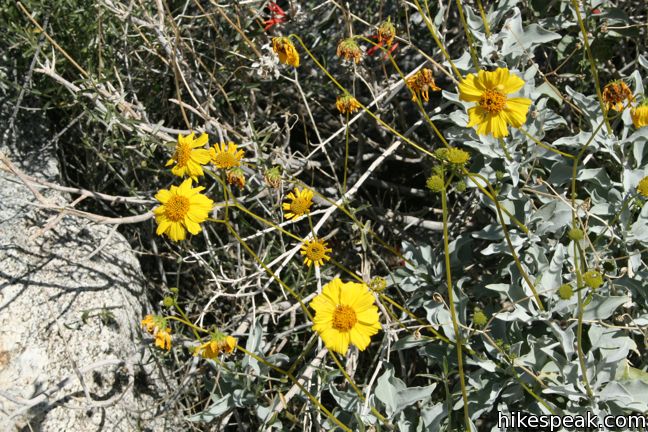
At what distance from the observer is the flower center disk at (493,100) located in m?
1.67

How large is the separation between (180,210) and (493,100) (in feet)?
2.73


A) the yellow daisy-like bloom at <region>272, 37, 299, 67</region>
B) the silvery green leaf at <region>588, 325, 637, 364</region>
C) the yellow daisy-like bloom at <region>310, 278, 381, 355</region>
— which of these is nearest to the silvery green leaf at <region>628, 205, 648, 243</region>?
the silvery green leaf at <region>588, 325, 637, 364</region>

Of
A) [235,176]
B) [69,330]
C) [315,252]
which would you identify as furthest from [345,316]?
[69,330]

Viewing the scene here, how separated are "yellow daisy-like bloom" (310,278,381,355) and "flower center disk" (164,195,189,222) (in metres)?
0.43

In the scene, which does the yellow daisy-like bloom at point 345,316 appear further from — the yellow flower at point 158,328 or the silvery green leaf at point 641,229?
the silvery green leaf at point 641,229

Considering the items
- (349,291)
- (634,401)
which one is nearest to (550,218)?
(634,401)

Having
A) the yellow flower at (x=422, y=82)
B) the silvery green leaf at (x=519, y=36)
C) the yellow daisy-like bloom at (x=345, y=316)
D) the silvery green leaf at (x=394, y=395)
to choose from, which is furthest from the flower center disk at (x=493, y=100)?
the silvery green leaf at (x=394, y=395)

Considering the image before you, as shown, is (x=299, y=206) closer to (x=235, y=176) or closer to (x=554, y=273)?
(x=235, y=176)

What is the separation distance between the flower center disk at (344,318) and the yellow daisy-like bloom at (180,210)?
1.43 feet

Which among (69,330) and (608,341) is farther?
(69,330)

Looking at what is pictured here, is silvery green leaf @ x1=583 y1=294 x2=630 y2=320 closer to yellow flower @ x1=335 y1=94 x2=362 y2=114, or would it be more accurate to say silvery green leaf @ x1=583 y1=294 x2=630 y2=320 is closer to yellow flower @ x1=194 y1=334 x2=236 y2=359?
yellow flower @ x1=335 y1=94 x2=362 y2=114

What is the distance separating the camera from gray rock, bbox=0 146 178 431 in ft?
6.51

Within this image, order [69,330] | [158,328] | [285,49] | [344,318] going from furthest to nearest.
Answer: [69,330] → [285,49] → [158,328] → [344,318]

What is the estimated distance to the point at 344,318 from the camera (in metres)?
1.63
